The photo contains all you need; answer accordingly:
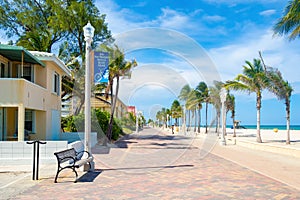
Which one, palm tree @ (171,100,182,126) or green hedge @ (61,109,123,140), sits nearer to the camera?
green hedge @ (61,109,123,140)

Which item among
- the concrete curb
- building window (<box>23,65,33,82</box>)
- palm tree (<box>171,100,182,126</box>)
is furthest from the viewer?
palm tree (<box>171,100,182,126</box>)

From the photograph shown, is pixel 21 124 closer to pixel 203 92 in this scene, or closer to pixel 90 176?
pixel 90 176

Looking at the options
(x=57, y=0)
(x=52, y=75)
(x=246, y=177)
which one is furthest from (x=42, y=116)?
(x=57, y=0)

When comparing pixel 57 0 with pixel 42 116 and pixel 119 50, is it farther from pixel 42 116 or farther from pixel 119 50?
pixel 42 116

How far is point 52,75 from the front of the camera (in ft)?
62.0

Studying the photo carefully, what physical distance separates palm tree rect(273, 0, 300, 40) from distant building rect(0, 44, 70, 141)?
37.6 ft

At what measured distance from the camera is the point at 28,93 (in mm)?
14844

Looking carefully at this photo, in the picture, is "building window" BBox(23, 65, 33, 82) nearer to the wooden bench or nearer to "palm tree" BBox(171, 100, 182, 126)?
the wooden bench

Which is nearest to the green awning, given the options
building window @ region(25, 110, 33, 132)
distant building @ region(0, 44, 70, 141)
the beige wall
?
distant building @ region(0, 44, 70, 141)

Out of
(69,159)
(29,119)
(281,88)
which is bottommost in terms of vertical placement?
(69,159)

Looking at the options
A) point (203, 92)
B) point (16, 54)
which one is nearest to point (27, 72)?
point (16, 54)

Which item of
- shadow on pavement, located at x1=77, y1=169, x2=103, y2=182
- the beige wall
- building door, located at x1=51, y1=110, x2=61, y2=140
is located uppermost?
the beige wall

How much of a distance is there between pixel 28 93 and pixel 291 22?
497 inches

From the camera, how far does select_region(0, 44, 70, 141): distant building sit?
14.1m
